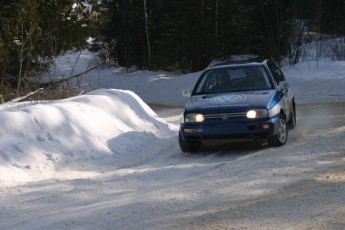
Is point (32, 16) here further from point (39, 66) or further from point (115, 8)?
point (115, 8)

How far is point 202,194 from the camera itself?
6613 millimetres

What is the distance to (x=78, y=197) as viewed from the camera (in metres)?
6.85

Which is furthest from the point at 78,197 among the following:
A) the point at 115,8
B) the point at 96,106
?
the point at 115,8

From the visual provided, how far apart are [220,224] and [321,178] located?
223 cm

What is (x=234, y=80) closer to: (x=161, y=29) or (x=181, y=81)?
(x=181, y=81)

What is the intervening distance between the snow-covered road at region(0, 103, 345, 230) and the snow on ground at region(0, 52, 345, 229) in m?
0.01

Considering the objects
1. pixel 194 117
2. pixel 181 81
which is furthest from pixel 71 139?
pixel 181 81

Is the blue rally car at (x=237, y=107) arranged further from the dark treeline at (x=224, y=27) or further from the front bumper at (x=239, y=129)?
the dark treeline at (x=224, y=27)

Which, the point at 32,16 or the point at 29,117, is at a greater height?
the point at 32,16

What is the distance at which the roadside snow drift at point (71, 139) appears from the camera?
8453 mm

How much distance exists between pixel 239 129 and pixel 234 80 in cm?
165

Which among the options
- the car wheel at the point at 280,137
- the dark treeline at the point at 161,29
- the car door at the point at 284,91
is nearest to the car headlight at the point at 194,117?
the car wheel at the point at 280,137

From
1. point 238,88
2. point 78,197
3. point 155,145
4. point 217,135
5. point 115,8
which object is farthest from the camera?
point 115,8

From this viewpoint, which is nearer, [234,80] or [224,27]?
[234,80]
